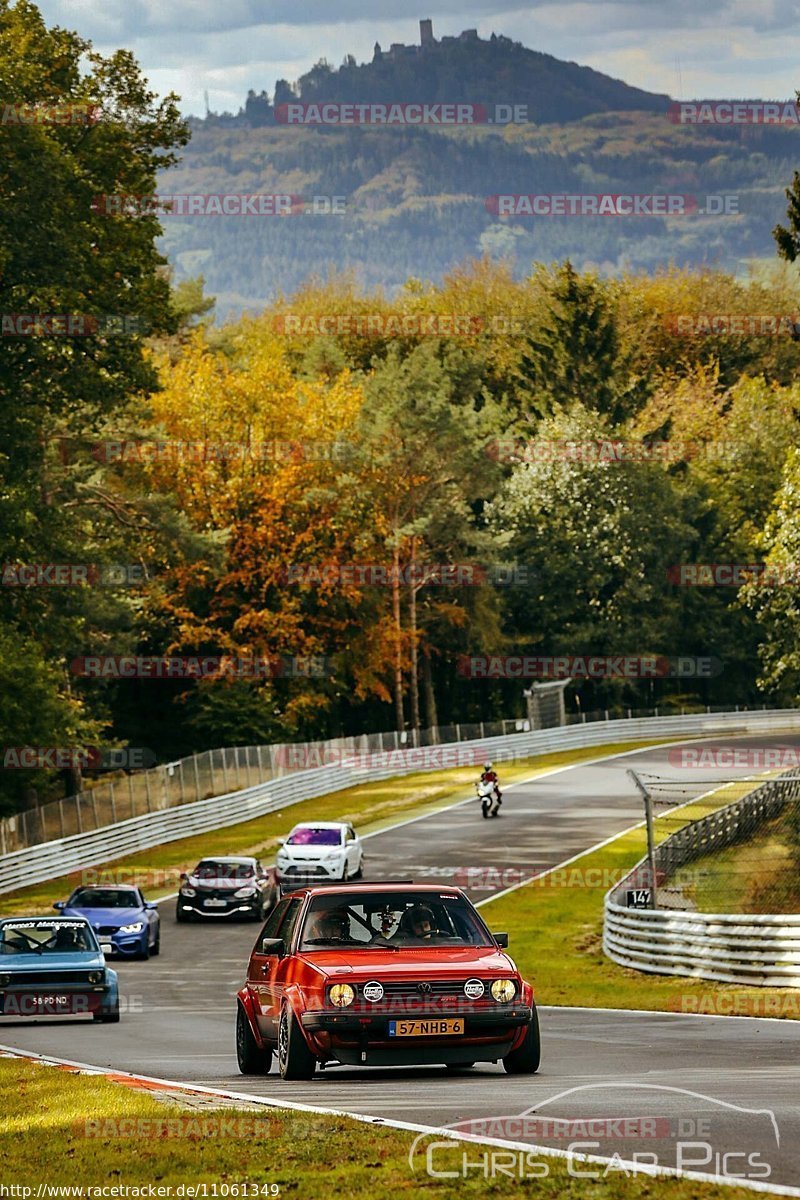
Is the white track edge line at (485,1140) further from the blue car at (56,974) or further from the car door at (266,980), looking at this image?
the blue car at (56,974)

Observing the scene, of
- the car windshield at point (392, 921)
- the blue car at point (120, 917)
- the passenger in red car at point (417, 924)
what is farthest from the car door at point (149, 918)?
the passenger in red car at point (417, 924)

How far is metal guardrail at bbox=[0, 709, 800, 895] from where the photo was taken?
46.2 m

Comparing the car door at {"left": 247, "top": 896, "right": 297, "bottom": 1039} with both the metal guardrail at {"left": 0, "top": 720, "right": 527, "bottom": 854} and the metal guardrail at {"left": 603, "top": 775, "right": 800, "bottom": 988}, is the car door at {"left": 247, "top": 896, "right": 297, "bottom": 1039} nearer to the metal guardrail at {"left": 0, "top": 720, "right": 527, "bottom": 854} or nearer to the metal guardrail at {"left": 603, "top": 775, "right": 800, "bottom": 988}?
the metal guardrail at {"left": 603, "top": 775, "right": 800, "bottom": 988}

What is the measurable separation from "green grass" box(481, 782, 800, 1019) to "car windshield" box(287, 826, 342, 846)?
426cm

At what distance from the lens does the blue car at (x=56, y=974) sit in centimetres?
2152

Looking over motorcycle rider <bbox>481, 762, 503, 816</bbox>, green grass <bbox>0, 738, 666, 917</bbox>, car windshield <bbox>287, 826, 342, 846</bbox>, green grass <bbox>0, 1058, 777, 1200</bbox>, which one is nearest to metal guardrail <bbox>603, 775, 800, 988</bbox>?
car windshield <bbox>287, 826, 342, 846</bbox>

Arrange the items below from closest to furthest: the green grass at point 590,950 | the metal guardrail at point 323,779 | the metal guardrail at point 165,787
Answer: the green grass at point 590,950, the metal guardrail at point 165,787, the metal guardrail at point 323,779

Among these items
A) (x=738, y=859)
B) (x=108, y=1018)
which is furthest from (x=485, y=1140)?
(x=738, y=859)

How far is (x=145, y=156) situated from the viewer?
47312 millimetres

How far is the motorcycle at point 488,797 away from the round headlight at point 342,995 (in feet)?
128

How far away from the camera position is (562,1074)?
13.1 m

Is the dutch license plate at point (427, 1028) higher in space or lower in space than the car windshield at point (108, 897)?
higher

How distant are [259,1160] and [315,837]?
3261cm

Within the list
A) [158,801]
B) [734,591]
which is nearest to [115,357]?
[158,801]
